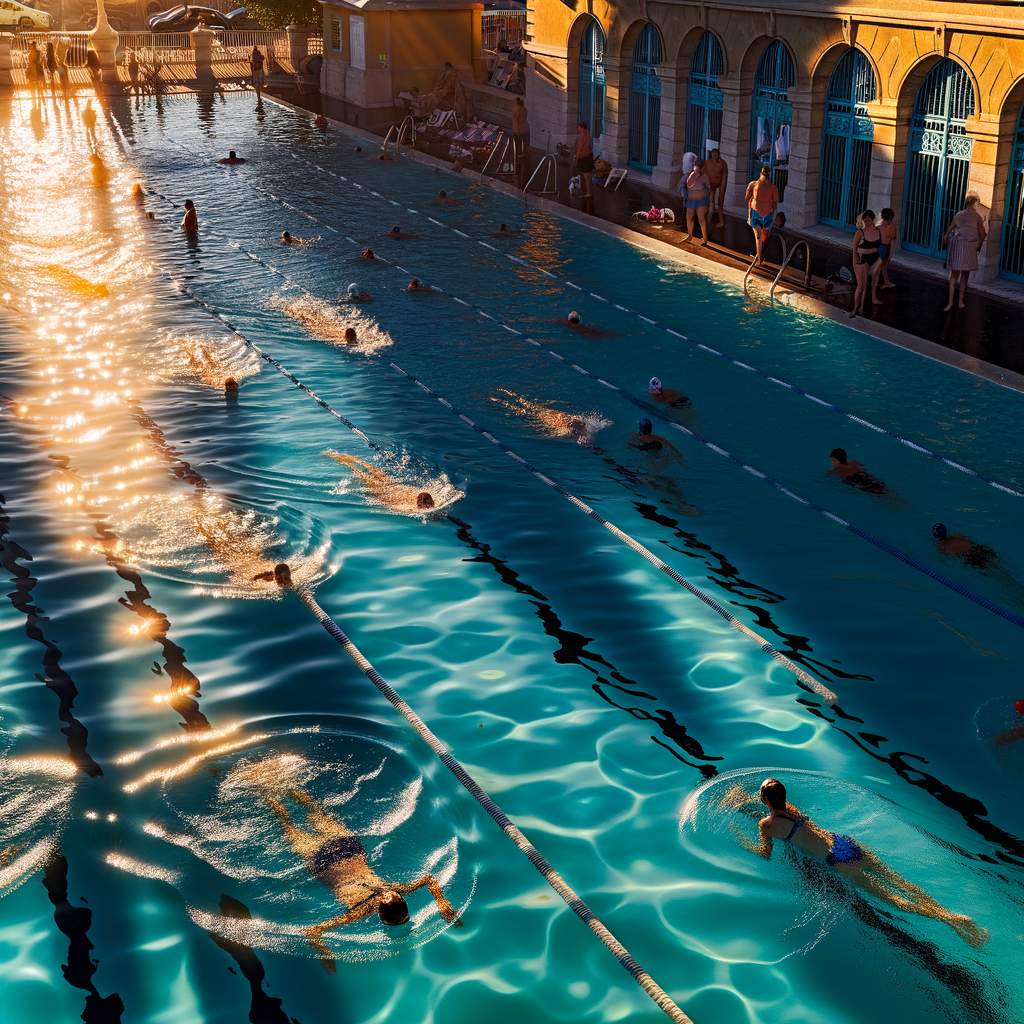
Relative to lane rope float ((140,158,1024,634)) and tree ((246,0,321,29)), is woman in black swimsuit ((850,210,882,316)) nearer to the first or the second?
lane rope float ((140,158,1024,634))

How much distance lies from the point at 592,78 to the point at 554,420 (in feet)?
64.1

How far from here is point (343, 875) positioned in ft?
34.3

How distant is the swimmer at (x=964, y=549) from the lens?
15.0 metres

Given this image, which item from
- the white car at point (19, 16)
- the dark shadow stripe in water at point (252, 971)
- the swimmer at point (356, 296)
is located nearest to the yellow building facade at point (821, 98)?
the swimmer at point (356, 296)

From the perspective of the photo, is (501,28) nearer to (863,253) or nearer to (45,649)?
(863,253)

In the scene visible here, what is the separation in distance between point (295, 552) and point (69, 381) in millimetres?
7647

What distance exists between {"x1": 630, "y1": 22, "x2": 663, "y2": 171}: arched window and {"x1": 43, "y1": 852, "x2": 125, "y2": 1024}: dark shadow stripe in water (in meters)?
27.1

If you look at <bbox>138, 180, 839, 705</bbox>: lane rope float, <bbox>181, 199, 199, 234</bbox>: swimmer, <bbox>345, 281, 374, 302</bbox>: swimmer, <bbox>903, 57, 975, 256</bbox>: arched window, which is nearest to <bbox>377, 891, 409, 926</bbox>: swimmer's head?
<bbox>138, 180, 839, 705</bbox>: lane rope float

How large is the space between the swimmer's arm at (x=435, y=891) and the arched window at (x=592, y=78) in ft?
95.0

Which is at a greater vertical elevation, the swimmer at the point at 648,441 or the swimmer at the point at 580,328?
the swimmer at the point at 580,328

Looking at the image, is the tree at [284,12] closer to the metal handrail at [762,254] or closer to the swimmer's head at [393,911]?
the metal handrail at [762,254]

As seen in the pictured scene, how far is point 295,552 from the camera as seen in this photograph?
1579cm

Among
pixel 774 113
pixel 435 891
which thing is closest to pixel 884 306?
pixel 774 113

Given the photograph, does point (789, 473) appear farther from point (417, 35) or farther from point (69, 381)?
point (417, 35)
